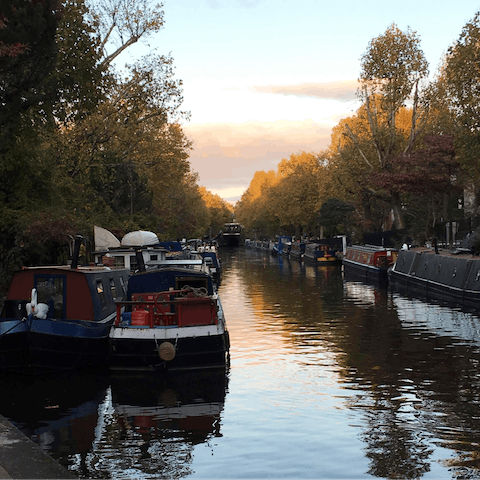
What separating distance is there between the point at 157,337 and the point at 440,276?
23.3 metres

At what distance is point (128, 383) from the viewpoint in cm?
1841

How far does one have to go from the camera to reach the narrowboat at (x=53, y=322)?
18500 mm

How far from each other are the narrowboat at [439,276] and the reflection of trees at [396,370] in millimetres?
1630

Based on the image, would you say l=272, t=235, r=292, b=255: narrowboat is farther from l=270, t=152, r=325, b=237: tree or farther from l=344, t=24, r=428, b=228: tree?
l=344, t=24, r=428, b=228: tree

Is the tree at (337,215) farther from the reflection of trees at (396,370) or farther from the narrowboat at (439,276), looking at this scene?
the reflection of trees at (396,370)

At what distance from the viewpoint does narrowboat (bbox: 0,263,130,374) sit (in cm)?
1850

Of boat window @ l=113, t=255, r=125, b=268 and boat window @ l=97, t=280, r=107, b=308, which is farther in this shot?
boat window @ l=113, t=255, r=125, b=268

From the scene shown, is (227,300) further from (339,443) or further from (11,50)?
(339,443)

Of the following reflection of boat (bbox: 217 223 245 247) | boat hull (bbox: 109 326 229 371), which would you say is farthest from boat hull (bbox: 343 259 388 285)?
reflection of boat (bbox: 217 223 245 247)

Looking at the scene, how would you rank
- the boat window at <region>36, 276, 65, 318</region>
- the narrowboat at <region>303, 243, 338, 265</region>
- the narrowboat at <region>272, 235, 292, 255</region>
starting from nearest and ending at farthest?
the boat window at <region>36, 276, 65, 318</region>, the narrowboat at <region>303, 243, 338, 265</region>, the narrowboat at <region>272, 235, 292, 255</region>

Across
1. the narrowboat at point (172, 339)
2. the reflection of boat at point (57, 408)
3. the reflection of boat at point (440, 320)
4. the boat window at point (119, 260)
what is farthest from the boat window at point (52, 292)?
the boat window at point (119, 260)

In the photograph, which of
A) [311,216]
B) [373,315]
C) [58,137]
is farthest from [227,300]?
[311,216]

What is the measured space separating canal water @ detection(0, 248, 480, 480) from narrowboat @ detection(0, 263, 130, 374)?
0.54 meters

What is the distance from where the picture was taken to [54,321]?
18.8 metres
